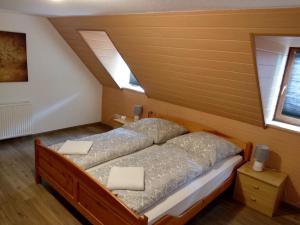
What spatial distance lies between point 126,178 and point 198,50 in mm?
1416

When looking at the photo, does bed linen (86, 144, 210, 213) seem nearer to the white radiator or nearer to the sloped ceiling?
the sloped ceiling

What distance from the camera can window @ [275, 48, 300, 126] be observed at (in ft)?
9.07

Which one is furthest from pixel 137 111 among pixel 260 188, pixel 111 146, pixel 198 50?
pixel 260 188

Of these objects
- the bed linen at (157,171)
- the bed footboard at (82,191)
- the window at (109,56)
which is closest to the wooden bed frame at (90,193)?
the bed footboard at (82,191)

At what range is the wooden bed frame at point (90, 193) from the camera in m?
1.88

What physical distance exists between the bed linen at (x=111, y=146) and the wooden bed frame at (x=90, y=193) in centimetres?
13

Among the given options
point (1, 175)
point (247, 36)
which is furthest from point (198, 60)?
point (1, 175)

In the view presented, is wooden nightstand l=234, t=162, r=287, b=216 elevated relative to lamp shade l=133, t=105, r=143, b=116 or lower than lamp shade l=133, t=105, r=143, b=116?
lower

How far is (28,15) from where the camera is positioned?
374 centimetres

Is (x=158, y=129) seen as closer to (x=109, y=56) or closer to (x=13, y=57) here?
(x=109, y=56)

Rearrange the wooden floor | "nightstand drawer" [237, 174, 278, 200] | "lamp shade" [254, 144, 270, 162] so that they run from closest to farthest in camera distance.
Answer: the wooden floor < "nightstand drawer" [237, 174, 278, 200] < "lamp shade" [254, 144, 270, 162]

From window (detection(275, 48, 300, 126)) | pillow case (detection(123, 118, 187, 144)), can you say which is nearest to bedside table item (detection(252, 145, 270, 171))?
window (detection(275, 48, 300, 126))

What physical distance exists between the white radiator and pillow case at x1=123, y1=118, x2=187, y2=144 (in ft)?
5.82

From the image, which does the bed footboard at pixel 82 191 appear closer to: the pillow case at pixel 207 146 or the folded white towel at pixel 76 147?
the folded white towel at pixel 76 147
